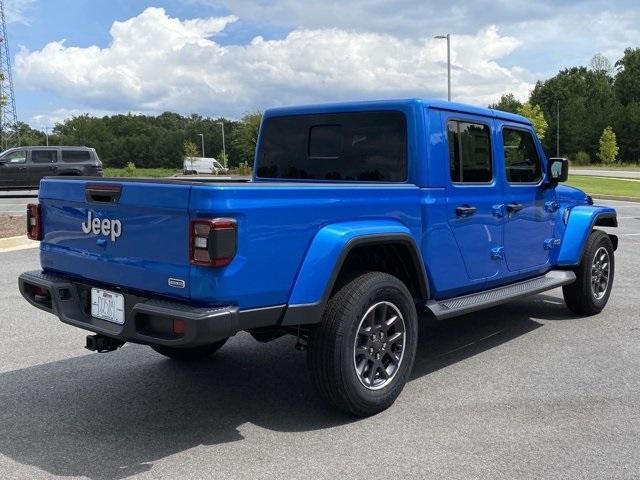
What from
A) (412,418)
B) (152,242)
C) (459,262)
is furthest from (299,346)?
(459,262)

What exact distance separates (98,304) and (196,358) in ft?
4.65

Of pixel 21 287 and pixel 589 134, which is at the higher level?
pixel 589 134

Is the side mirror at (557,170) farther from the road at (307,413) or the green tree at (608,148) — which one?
the green tree at (608,148)

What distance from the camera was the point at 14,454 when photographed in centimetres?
322

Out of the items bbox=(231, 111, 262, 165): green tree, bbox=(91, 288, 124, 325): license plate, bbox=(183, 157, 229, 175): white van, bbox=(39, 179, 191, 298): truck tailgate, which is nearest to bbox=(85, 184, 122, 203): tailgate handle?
bbox=(39, 179, 191, 298): truck tailgate

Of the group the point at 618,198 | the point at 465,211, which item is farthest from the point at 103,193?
the point at 618,198

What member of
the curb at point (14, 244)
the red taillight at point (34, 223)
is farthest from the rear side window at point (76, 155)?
the red taillight at point (34, 223)

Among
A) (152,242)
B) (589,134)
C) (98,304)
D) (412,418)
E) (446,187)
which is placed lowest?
(412,418)

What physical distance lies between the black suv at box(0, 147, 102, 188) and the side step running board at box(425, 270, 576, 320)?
20.3 m

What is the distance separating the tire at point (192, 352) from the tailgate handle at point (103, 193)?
1471mm

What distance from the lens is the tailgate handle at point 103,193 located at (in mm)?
3357

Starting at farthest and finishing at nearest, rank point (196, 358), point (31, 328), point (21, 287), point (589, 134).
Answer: point (589, 134), point (31, 328), point (196, 358), point (21, 287)

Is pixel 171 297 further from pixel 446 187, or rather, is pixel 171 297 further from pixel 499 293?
pixel 499 293

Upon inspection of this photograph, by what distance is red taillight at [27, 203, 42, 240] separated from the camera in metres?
4.06
